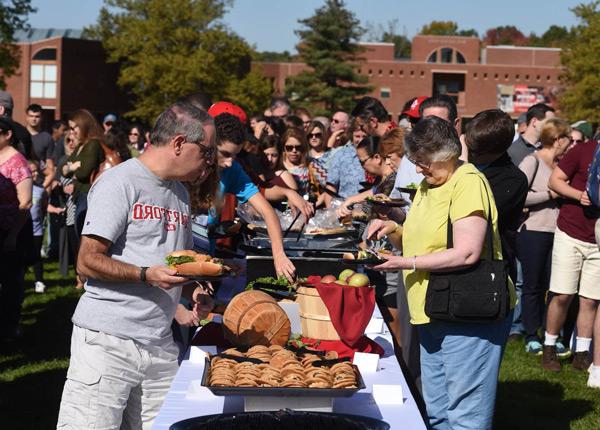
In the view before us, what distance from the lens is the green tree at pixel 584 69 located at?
154 feet

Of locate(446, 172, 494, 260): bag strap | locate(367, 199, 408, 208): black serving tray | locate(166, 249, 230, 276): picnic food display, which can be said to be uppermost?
locate(367, 199, 408, 208): black serving tray

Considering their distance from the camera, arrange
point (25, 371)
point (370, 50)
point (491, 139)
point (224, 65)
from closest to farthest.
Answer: point (491, 139), point (25, 371), point (224, 65), point (370, 50)

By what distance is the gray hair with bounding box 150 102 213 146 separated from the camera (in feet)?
12.2

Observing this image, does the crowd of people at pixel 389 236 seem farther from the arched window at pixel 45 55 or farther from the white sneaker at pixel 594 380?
the arched window at pixel 45 55

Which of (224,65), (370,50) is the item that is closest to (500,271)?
(224,65)

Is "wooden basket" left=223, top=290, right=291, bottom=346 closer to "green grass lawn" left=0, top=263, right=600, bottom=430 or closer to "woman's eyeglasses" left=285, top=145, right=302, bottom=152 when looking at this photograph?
"green grass lawn" left=0, top=263, right=600, bottom=430

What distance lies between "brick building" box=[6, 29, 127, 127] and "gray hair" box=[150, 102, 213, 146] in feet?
199

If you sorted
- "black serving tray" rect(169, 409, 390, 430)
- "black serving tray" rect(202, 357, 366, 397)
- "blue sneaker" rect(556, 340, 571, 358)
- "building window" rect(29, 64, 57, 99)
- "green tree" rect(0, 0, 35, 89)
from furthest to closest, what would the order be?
"building window" rect(29, 64, 57, 99)
"green tree" rect(0, 0, 35, 89)
"blue sneaker" rect(556, 340, 571, 358)
"black serving tray" rect(202, 357, 366, 397)
"black serving tray" rect(169, 409, 390, 430)

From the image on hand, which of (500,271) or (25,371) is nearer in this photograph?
(500,271)

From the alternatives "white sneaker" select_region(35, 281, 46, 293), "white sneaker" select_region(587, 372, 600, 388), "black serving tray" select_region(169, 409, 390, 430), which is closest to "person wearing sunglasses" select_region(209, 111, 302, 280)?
"black serving tray" select_region(169, 409, 390, 430)

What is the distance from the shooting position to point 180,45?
2328 inches

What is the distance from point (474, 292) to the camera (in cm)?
425

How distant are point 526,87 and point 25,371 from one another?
3095 inches

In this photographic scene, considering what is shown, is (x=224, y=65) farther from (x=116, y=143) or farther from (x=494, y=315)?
(x=494, y=315)
